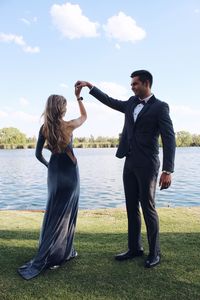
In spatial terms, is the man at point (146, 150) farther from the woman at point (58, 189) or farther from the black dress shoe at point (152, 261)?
the woman at point (58, 189)

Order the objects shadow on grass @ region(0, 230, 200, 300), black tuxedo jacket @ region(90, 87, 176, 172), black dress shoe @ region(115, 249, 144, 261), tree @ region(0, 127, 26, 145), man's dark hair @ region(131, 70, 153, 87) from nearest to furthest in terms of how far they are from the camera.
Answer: shadow on grass @ region(0, 230, 200, 300), black tuxedo jacket @ region(90, 87, 176, 172), man's dark hair @ region(131, 70, 153, 87), black dress shoe @ region(115, 249, 144, 261), tree @ region(0, 127, 26, 145)

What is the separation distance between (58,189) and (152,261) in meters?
1.55

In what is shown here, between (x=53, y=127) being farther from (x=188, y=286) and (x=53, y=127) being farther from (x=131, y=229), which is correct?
(x=188, y=286)

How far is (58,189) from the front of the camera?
183 inches

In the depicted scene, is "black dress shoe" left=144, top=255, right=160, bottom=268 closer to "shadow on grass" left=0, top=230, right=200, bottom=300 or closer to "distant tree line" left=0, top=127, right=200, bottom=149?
"shadow on grass" left=0, top=230, right=200, bottom=300

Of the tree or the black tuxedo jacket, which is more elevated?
the tree

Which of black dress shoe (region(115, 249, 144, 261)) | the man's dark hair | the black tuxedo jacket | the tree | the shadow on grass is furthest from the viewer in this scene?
the tree

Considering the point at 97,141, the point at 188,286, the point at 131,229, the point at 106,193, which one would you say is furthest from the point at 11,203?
the point at 97,141

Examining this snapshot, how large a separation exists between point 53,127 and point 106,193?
1693 centimetres

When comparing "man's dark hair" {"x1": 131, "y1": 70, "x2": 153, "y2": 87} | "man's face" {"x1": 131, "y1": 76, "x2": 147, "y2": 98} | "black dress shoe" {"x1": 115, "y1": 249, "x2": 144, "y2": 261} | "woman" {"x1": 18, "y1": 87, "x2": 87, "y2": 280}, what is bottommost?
"black dress shoe" {"x1": 115, "y1": 249, "x2": 144, "y2": 261}

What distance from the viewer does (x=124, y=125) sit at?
505cm

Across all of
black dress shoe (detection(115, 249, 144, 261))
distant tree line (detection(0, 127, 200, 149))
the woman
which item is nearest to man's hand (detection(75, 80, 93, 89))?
the woman

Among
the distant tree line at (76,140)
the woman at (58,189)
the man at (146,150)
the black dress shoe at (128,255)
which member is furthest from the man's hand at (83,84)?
the distant tree line at (76,140)

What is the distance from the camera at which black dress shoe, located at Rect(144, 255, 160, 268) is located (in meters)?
4.61
